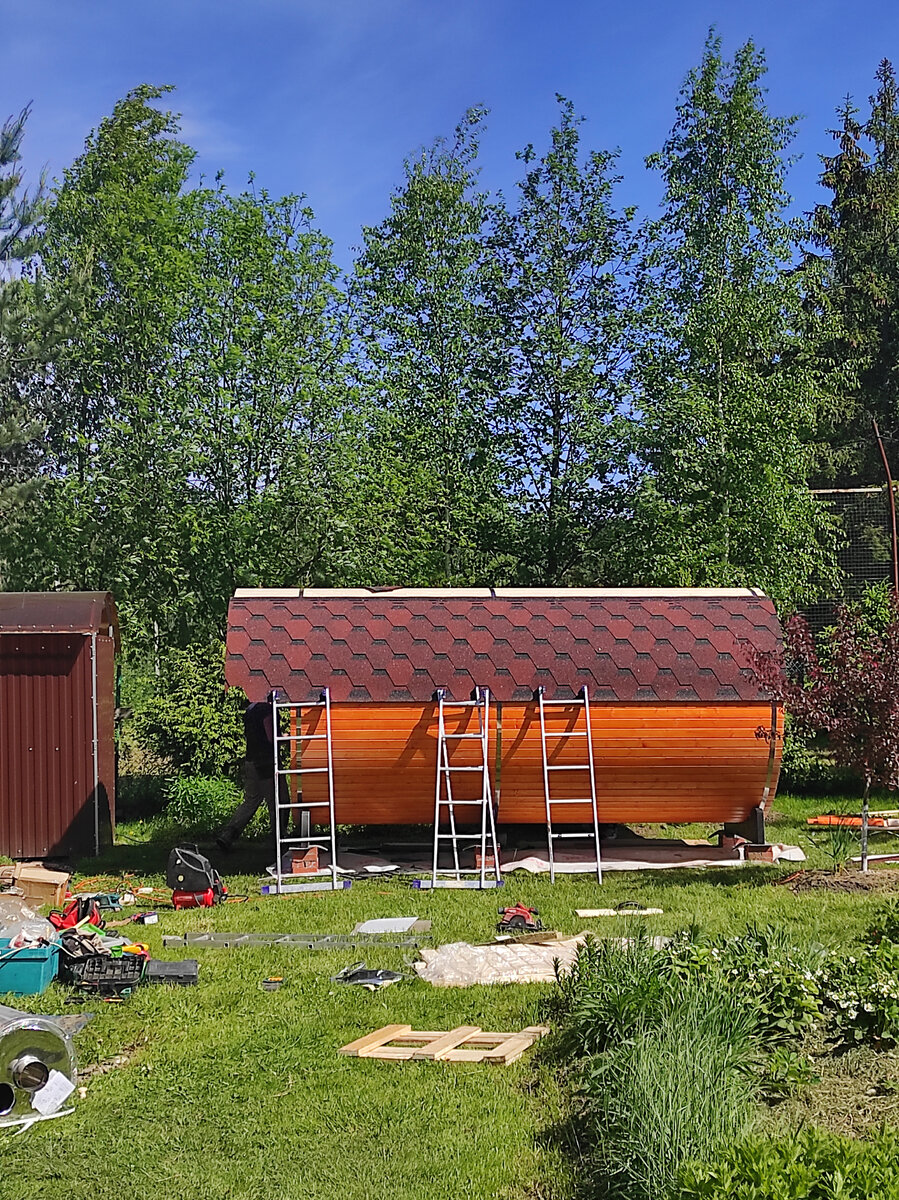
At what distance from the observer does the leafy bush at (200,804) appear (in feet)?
48.2

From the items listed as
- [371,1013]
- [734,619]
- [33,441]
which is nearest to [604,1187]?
[371,1013]

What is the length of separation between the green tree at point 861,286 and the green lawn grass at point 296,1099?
77.5ft

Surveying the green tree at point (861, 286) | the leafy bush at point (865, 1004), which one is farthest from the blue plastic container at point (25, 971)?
the green tree at point (861, 286)

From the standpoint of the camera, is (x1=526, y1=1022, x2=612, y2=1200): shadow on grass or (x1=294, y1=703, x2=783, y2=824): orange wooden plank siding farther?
(x1=294, y1=703, x2=783, y2=824): orange wooden plank siding

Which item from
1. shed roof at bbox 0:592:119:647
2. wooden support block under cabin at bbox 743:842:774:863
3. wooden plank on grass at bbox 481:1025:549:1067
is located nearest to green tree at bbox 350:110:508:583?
shed roof at bbox 0:592:119:647

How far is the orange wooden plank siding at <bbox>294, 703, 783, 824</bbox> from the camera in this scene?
12.2m

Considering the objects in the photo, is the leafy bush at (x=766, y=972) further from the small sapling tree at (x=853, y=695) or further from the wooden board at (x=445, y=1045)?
the small sapling tree at (x=853, y=695)

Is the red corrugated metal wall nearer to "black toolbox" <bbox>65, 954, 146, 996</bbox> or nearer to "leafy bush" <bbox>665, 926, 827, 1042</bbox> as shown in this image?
"black toolbox" <bbox>65, 954, 146, 996</bbox>

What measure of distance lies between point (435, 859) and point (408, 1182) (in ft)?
21.1

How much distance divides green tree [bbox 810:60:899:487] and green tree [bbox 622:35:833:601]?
11239 mm

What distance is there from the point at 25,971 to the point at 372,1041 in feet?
8.16

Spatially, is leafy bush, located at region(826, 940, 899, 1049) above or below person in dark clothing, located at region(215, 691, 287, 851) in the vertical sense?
below

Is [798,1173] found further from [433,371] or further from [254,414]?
[433,371]

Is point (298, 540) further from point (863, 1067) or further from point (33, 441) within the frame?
point (863, 1067)
